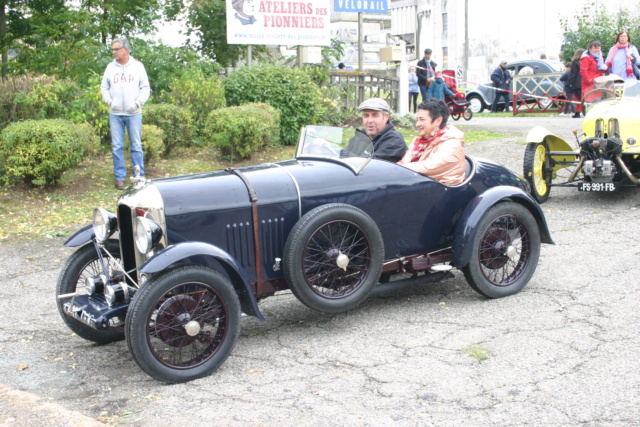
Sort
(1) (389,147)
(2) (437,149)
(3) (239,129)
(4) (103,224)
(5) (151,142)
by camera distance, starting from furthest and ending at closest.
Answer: (3) (239,129)
(5) (151,142)
(1) (389,147)
(2) (437,149)
(4) (103,224)

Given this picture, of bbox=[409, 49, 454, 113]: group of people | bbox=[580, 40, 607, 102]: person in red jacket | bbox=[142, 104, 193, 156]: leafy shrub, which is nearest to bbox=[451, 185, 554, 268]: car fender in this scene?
bbox=[142, 104, 193, 156]: leafy shrub

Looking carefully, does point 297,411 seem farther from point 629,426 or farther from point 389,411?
point 629,426

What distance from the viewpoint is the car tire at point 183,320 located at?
401 centimetres

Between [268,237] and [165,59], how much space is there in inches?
387

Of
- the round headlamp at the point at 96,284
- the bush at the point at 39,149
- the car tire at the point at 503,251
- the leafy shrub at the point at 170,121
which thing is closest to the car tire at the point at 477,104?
the leafy shrub at the point at 170,121

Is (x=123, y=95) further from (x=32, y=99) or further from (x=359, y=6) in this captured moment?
(x=359, y=6)

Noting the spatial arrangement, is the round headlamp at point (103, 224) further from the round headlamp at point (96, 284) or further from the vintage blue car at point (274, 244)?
the round headlamp at point (96, 284)

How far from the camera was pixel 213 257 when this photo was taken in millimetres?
4375

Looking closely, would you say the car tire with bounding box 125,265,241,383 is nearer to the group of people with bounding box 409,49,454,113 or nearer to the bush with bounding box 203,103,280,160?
the bush with bounding box 203,103,280,160

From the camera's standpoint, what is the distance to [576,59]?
61.6 feet

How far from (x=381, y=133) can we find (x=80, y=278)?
8.43 feet

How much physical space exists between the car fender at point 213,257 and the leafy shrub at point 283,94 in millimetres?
8851

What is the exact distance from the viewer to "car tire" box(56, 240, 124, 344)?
15.6ft

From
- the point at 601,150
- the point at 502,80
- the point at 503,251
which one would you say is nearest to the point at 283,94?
the point at 601,150
